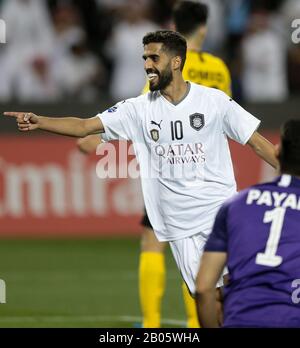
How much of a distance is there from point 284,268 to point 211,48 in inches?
481

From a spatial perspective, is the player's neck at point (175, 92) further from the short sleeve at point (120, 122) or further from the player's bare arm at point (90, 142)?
the player's bare arm at point (90, 142)

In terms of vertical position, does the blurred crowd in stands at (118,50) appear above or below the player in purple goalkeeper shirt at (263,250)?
above

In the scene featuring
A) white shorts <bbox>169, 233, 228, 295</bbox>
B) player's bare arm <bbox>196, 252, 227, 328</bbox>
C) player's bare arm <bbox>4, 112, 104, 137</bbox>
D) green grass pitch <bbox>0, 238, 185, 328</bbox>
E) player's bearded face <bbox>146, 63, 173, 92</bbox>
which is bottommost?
green grass pitch <bbox>0, 238, 185, 328</bbox>

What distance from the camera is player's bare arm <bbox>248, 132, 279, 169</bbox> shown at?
7.45 meters

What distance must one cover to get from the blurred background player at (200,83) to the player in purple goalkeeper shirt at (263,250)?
3.01 m

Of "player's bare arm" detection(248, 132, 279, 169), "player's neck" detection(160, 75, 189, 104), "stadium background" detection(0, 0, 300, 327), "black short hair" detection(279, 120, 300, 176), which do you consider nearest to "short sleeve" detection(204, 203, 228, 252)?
"black short hair" detection(279, 120, 300, 176)

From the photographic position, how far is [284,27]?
17.8 metres

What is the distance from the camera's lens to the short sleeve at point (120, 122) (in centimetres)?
778

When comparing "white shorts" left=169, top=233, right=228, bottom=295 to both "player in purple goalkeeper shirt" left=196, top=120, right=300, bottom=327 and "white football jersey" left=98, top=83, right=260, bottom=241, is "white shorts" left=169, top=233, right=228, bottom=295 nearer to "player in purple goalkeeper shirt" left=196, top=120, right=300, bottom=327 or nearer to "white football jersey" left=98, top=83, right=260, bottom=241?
"white football jersey" left=98, top=83, right=260, bottom=241

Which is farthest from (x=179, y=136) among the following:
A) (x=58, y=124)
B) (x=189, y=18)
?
(x=189, y=18)

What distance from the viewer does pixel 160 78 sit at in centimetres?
766

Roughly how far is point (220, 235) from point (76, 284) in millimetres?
6897

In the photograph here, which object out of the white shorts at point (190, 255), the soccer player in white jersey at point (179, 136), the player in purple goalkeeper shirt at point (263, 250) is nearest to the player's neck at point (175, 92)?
the soccer player in white jersey at point (179, 136)

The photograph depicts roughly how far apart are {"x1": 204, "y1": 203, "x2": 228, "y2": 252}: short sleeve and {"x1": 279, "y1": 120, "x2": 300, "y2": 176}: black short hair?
1.12ft
